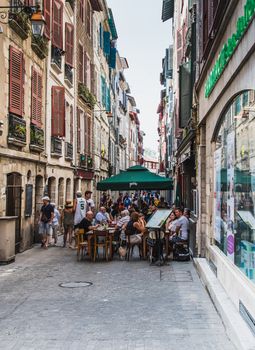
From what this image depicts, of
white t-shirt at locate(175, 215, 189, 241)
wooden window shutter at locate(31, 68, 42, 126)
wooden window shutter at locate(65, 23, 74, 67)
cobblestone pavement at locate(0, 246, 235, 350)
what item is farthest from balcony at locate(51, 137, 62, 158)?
cobblestone pavement at locate(0, 246, 235, 350)

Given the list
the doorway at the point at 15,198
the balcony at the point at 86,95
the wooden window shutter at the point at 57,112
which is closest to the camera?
the doorway at the point at 15,198

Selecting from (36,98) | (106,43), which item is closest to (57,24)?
(36,98)

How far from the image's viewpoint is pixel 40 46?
1764cm

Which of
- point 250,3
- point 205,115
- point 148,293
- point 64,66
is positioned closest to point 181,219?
point 205,115

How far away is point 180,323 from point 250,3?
4296mm

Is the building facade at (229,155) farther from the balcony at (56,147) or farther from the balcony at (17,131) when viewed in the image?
the balcony at (56,147)

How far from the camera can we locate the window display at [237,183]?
6.48 meters

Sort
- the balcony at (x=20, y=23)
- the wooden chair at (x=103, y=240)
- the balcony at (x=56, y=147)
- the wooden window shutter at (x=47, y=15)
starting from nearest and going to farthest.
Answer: the wooden chair at (x=103, y=240)
the balcony at (x=20, y=23)
the wooden window shutter at (x=47, y=15)
the balcony at (x=56, y=147)

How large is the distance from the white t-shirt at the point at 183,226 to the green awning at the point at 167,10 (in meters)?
25.5

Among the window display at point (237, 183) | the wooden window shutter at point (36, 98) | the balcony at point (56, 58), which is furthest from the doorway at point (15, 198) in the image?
the window display at point (237, 183)

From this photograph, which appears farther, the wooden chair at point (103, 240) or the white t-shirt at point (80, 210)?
the white t-shirt at point (80, 210)

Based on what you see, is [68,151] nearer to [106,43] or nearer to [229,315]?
[229,315]

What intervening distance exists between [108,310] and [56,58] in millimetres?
14220

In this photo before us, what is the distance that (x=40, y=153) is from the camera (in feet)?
58.4
